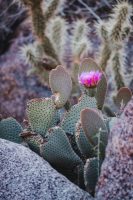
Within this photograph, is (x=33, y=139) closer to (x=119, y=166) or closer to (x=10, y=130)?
(x=10, y=130)

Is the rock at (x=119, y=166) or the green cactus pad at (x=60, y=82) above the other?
the rock at (x=119, y=166)

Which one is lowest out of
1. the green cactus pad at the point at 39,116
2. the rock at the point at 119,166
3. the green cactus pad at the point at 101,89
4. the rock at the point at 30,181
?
the green cactus pad at the point at 101,89

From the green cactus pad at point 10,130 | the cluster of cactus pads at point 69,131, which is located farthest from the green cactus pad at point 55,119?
the green cactus pad at point 10,130

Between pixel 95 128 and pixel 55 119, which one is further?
pixel 55 119

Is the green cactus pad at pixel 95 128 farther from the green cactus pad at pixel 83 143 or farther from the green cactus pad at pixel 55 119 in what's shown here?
the green cactus pad at pixel 55 119

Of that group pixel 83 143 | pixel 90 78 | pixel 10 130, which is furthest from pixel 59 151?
pixel 90 78

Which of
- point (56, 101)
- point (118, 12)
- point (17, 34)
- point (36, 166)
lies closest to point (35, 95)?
point (17, 34)
